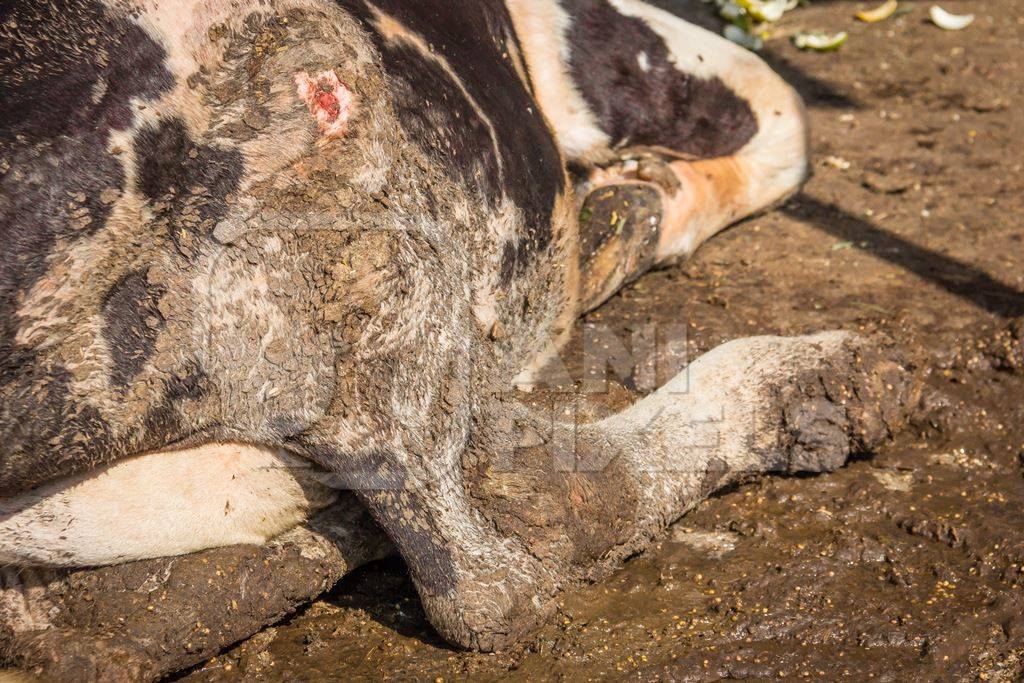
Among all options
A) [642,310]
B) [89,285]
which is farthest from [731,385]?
[89,285]

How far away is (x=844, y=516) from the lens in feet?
9.72

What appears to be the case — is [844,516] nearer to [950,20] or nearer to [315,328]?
[315,328]

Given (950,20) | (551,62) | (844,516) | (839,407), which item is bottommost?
(844,516)

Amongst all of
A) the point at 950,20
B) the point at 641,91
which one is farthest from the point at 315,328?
the point at 950,20

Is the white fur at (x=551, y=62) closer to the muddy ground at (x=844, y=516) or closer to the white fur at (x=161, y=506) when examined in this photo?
the muddy ground at (x=844, y=516)

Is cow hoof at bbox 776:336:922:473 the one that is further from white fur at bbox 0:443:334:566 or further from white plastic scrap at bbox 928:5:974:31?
white plastic scrap at bbox 928:5:974:31

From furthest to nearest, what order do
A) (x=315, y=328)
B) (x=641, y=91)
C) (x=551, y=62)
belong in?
(x=641, y=91) < (x=551, y=62) < (x=315, y=328)

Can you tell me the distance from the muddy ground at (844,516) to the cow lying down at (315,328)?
118 millimetres

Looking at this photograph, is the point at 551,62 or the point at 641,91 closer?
the point at 551,62

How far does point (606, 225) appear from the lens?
360 cm

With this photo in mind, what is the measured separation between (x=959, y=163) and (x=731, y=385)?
1.86 meters

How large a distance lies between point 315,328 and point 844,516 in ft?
5.06

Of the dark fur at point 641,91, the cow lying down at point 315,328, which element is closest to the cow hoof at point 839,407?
the cow lying down at point 315,328

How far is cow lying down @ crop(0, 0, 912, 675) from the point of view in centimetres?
217
